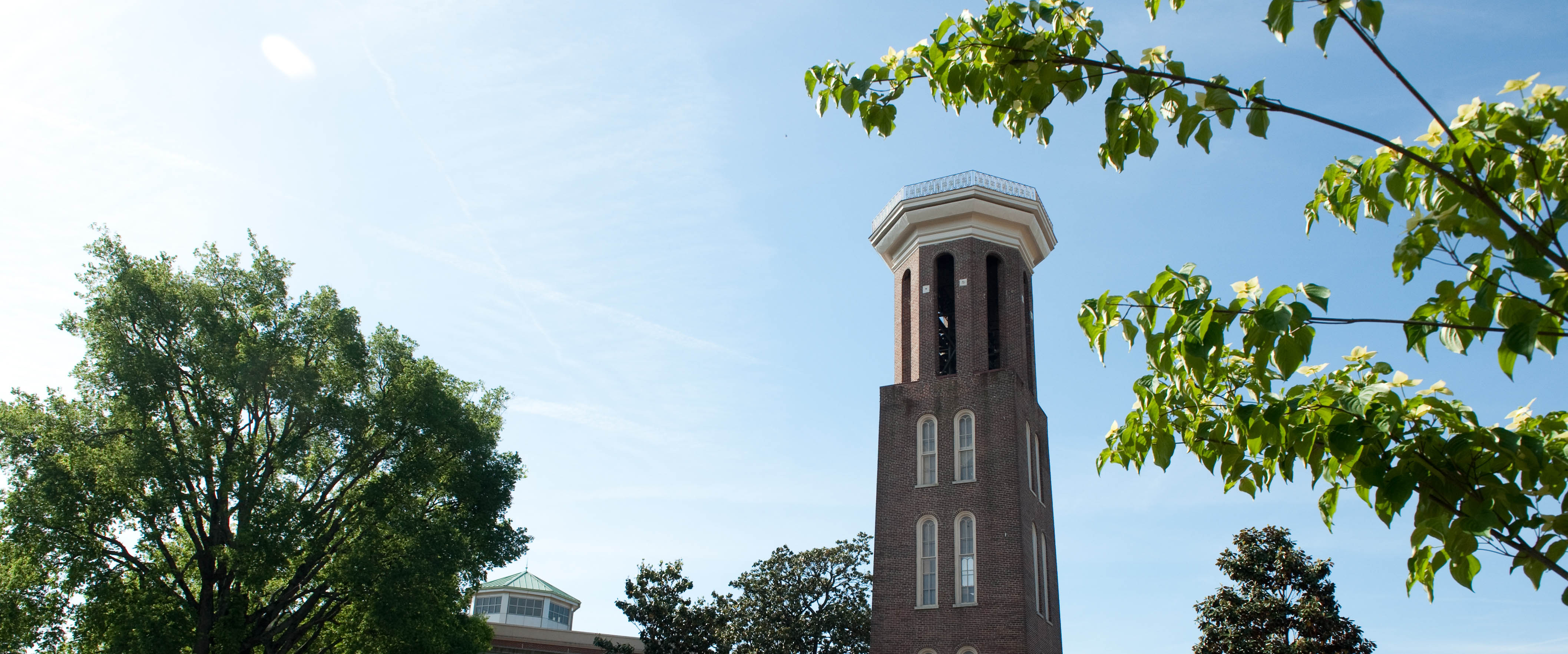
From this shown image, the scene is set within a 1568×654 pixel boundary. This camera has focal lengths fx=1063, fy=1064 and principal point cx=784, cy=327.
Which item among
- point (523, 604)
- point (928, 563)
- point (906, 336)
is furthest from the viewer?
point (523, 604)

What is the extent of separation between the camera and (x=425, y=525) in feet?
84.4

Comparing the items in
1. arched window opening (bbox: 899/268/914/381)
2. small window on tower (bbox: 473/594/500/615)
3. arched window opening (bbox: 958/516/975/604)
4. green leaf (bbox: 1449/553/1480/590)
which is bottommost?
green leaf (bbox: 1449/553/1480/590)

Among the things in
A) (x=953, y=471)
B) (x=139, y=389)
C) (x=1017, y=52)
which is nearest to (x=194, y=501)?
(x=139, y=389)

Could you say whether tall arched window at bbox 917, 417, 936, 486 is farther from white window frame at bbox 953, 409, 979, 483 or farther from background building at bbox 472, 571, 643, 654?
background building at bbox 472, 571, 643, 654

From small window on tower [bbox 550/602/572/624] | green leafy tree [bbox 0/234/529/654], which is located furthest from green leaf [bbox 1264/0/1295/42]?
small window on tower [bbox 550/602/572/624]

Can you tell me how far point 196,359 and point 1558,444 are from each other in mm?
27770

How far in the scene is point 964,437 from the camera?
30500 millimetres

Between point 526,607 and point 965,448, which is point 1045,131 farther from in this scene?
point 526,607

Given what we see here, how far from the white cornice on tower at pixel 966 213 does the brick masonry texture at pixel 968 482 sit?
1.33 ft

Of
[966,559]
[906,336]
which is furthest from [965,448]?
[906,336]

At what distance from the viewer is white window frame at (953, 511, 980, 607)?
28.1 m

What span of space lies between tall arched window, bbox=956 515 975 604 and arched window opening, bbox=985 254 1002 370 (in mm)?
5142

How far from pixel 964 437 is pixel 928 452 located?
1130 mm

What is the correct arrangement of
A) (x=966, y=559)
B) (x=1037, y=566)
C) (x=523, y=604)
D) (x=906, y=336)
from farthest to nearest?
1. (x=523, y=604)
2. (x=906, y=336)
3. (x=1037, y=566)
4. (x=966, y=559)
